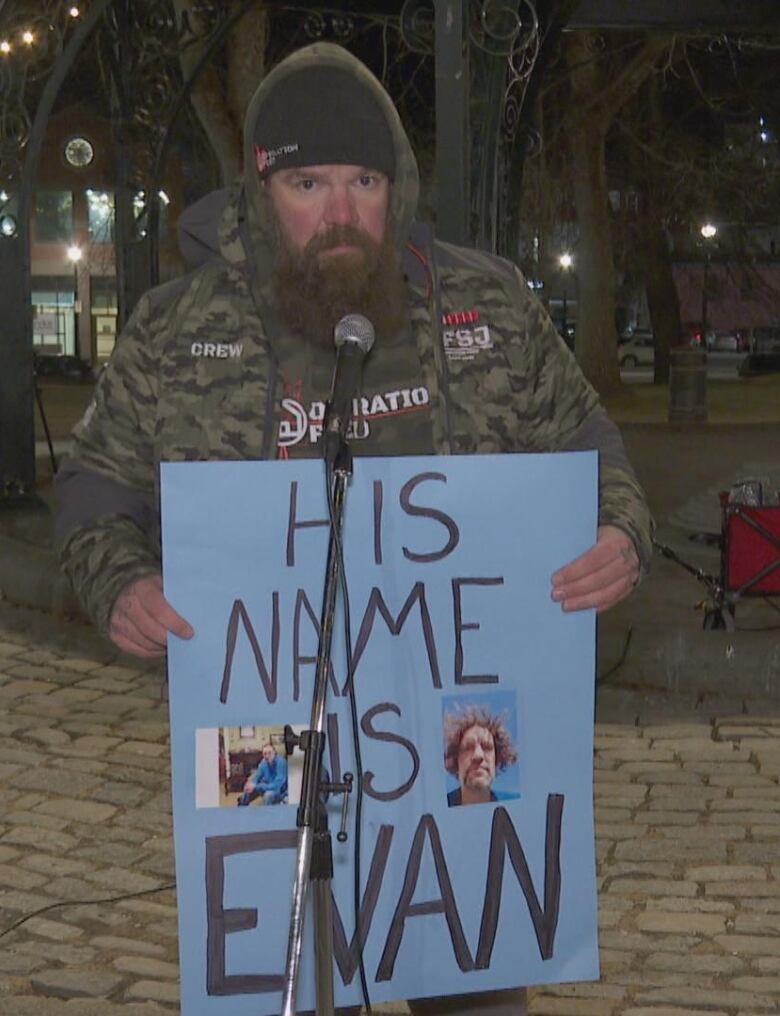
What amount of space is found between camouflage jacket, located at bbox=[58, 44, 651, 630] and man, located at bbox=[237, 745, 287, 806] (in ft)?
1.41

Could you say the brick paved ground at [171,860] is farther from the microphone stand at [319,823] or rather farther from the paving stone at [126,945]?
the microphone stand at [319,823]

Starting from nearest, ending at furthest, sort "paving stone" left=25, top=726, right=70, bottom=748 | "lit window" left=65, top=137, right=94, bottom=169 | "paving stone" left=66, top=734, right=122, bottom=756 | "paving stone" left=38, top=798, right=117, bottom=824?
"paving stone" left=38, top=798, right=117, bottom=824
"paving stone" left=66, top=734, right=122, bottom=756
"paving stone" left=25, top=726, right=70, bottom=748
"lit window" left=65, top=137, right=94, bottom=169

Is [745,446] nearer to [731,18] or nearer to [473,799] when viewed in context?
[731,18]

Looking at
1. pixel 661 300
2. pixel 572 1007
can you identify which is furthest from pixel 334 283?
pixel 661 300

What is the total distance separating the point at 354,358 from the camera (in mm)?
2543

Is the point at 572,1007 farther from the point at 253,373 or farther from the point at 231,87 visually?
the point at 231,87

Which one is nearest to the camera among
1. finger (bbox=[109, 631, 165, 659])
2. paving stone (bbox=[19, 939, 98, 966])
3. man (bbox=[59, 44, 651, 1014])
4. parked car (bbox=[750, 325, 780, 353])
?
finger (bbox=[109, 631, 165, 659])

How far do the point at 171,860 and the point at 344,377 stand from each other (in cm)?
351

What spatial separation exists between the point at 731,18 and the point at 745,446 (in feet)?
28.5

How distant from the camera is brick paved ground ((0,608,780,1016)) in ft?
15.1

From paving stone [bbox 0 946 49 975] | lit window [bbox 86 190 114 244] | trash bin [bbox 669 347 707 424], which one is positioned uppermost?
lit window [bbox 86 190 114 244]

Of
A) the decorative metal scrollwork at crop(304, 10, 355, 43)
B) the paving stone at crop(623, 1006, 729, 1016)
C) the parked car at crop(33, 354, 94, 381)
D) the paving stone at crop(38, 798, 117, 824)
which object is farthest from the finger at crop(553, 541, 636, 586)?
the parked car at crop(33, 354, 94, 381)

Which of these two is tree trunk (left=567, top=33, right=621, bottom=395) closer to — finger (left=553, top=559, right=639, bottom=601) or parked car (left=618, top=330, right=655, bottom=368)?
parked car (left=618, top=330, right=655, bottom=368)

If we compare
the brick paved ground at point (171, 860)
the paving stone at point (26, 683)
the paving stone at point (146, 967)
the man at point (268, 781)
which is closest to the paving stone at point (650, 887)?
the brick paved ground at point (171, 860)
